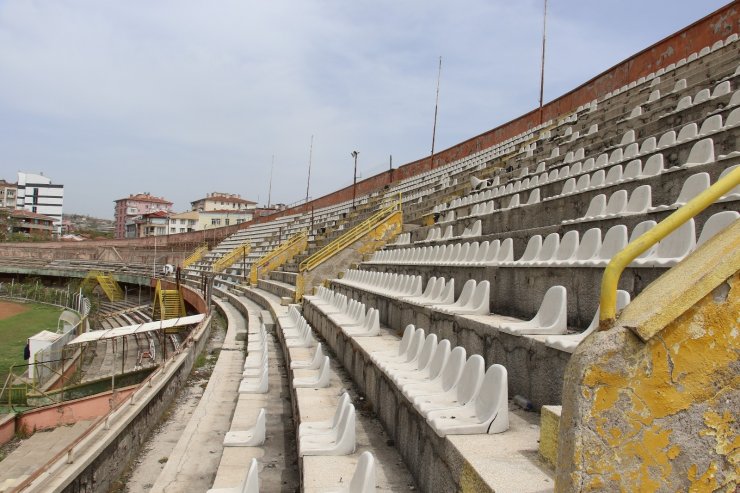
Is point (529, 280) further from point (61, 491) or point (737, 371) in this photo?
point (61, 491)

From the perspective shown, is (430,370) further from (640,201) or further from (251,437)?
(640,201)

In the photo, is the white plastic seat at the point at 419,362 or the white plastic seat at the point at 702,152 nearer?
the white plastic seat at the point at 419,362

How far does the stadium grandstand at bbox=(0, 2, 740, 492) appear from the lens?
1354 millimetres

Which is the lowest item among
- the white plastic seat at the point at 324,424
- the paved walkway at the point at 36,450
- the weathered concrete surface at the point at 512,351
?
the paved walkway at the point at 36,450

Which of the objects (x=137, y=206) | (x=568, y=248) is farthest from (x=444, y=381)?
(x=137, y=206)

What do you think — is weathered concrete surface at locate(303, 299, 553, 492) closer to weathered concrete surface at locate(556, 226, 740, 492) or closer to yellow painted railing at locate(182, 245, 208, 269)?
weathered concrete surface at locate(556, 226, 740, 492)

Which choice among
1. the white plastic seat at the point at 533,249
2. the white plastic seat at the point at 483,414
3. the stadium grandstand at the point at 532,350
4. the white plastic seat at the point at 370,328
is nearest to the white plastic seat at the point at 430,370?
the stadium grandstand at the point at 532,350

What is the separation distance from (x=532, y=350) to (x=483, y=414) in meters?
0.50

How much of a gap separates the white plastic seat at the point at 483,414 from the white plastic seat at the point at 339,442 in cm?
66

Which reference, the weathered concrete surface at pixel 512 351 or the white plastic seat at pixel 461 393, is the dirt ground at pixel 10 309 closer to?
the weathered concrete surface at pixel 512 351

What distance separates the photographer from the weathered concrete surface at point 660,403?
1.32 m

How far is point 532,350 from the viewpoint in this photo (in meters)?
2.55

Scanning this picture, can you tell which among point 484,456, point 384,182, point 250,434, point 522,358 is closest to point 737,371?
point 484,456

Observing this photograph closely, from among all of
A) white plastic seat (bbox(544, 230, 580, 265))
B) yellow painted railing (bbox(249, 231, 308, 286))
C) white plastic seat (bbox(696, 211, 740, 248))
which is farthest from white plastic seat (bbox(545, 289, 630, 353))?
yellow painted railing (bbox(249, 231, 308, 286))
